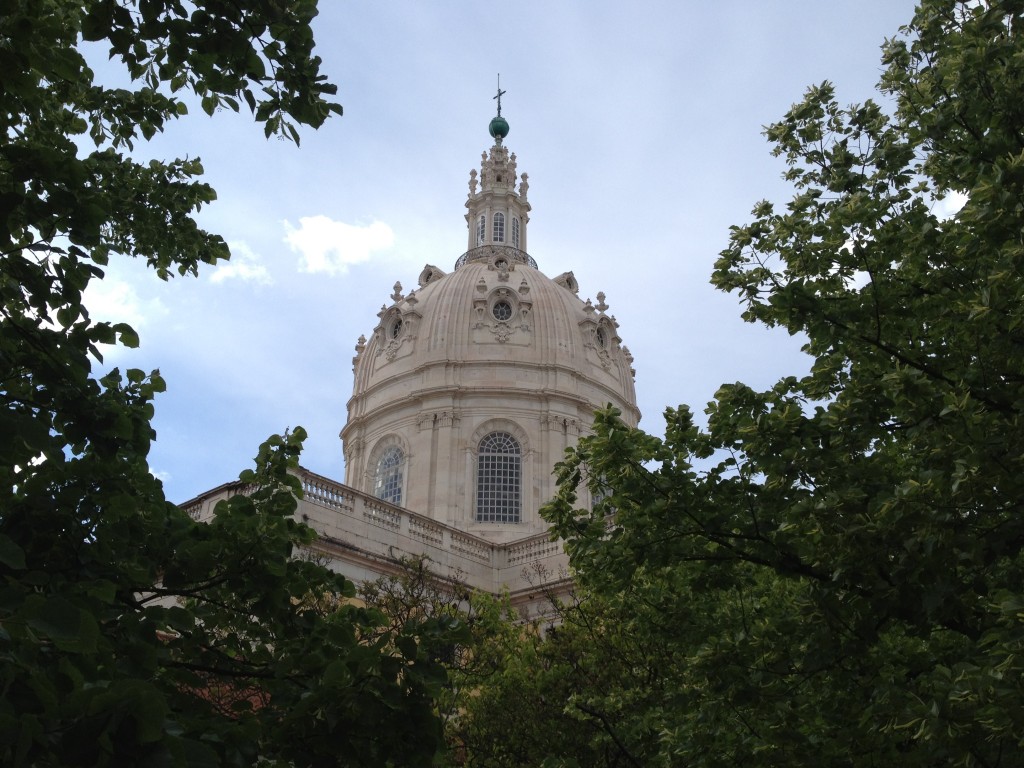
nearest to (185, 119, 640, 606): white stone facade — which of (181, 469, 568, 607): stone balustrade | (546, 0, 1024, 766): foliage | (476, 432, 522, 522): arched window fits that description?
(476, 432, 522, 522): arched window

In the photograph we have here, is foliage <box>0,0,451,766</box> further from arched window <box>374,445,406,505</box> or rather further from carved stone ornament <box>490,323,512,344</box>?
carved stone ornament <box>490,323,512,344</box>

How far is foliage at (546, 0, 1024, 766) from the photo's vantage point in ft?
20.2

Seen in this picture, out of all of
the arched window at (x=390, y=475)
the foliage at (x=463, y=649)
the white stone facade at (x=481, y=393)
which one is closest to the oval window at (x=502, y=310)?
the white stone facade at (x=481, y=393)

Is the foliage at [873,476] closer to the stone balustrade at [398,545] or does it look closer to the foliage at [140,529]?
the foliage at [140,529]

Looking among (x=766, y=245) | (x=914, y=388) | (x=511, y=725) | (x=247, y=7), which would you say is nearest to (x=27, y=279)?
(x=247, y=7)

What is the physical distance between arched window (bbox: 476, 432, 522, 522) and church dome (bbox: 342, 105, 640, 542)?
38 mm

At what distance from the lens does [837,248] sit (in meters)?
8.61

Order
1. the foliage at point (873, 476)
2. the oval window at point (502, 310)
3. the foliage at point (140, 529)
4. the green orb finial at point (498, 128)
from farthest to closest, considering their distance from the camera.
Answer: the green orb finial at point (498, 128) < the oval window at point (502, 310) < the foliage at point (873, 476) < the foliage at point (140, 529)

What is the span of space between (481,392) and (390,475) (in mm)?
4884

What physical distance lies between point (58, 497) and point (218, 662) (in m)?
1.51

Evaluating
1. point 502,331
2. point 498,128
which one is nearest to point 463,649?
point 502,331

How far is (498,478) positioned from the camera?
36.0 m

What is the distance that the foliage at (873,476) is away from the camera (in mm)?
6160

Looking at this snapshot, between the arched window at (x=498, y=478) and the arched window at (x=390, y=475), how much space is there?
317 cm
